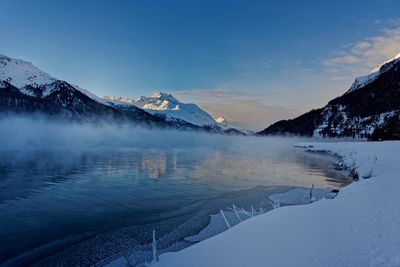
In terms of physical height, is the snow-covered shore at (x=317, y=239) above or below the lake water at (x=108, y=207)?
above

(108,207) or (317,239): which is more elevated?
(317,239)

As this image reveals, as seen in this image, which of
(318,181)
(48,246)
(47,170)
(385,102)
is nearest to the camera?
(48,246)

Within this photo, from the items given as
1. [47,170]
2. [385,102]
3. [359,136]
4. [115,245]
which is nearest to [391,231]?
[115,245]

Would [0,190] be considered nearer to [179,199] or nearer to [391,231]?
[179,199]

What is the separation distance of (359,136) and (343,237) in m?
172

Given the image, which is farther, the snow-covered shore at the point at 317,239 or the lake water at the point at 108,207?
the lake water at the point at 108,207

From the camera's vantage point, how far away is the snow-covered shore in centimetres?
493

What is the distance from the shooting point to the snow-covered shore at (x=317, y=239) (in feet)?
16.2

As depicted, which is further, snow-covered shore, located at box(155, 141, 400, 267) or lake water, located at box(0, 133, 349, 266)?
lake water, located at box(0, 133, 349, 266)

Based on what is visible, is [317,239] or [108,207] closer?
[317,239]

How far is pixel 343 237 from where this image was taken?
227 inches

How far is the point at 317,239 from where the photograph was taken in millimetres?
5922

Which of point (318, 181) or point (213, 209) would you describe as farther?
point (318, 181)

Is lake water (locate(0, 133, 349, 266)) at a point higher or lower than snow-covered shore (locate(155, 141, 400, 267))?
lower
